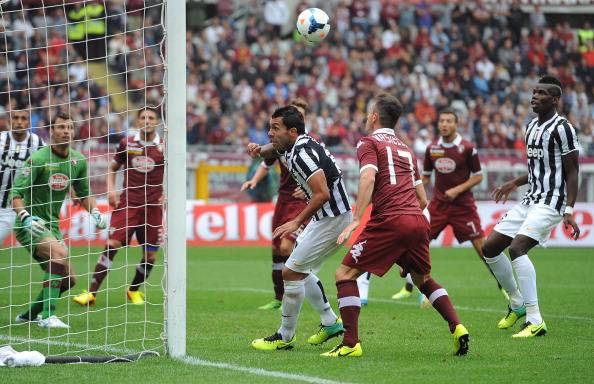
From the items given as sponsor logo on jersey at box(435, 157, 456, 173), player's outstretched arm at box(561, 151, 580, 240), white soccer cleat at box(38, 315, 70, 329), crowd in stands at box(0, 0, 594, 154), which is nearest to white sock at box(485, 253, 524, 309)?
player's outstretched arm at box(561, 151, 580, 240)

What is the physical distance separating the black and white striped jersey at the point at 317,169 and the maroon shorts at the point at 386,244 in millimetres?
484

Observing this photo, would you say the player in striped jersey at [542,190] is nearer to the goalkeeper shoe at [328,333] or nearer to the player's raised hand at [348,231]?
the goalkeeper shoe at [328,333]

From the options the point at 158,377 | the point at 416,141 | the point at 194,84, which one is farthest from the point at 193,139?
the point at 158,377

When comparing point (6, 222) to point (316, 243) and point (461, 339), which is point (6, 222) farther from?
point (461, 339)

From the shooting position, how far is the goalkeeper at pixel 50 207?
970 centimetres

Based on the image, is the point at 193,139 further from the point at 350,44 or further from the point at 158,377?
the point at 158,377

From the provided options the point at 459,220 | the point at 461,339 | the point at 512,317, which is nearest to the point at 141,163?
the point at 459,220

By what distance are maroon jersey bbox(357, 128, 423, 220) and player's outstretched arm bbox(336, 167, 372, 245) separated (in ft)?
0.53

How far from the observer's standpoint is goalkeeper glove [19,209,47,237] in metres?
9.58

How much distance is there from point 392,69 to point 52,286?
22463 millimetres

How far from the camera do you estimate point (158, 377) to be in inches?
272

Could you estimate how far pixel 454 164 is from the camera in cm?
1276

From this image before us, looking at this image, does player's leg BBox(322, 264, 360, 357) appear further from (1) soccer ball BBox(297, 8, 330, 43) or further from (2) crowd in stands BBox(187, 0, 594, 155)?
(2) crowd in stands BBox(187, 0, 594, 155)

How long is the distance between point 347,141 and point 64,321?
17722mm
